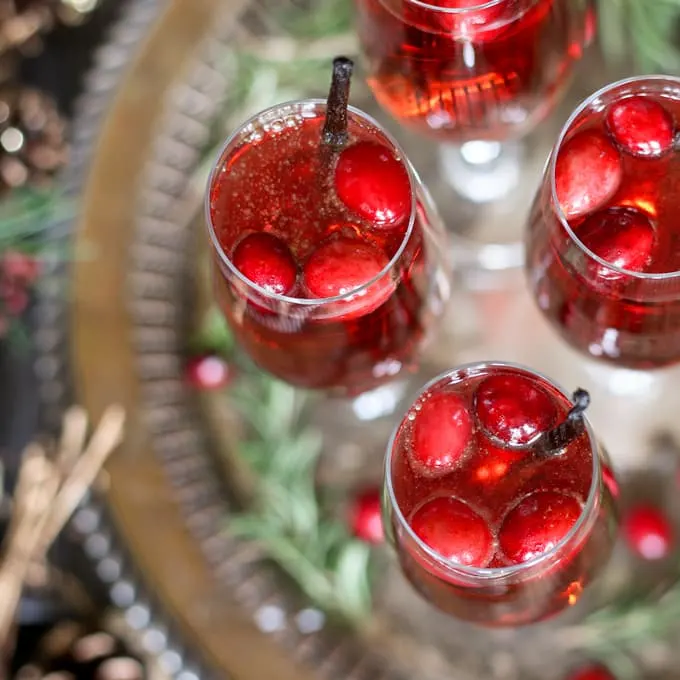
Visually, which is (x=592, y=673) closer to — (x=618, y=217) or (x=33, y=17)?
(x=618, y=217)

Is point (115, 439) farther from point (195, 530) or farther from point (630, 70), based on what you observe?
point (630, 70)

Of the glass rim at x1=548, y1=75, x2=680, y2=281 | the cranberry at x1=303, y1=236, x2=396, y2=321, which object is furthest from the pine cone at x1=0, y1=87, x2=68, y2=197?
the glass rim at x1=548, y1=75, x2=680, y2=281

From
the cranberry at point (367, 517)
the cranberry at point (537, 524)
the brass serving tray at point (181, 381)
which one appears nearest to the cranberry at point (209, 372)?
the brass serving tray at point (181, 381)

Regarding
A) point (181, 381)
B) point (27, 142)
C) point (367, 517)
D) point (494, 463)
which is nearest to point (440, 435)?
point (494, 463)

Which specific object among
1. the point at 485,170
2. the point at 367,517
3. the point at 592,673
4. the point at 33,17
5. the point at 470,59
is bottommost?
the point at 592,673

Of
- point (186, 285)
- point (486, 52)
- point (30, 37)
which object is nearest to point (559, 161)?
point (486, 52)

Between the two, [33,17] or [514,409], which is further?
[33,17]

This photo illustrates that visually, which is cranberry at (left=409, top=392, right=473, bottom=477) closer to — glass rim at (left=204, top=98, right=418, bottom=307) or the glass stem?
glass rim at (left=204, top=98, right=418, bottom=307)
